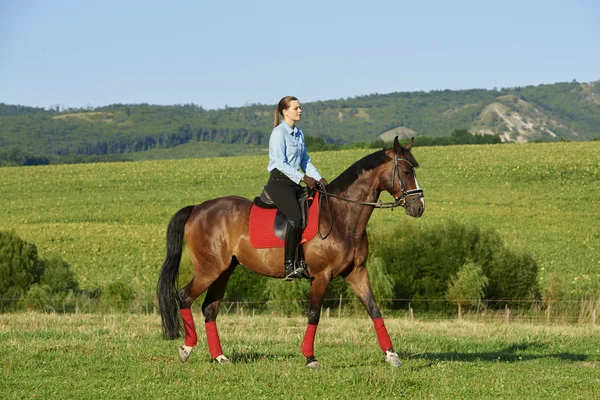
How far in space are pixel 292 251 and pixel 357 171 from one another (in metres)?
1.35

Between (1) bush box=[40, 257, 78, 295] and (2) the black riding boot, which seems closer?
(2) the black riding boot

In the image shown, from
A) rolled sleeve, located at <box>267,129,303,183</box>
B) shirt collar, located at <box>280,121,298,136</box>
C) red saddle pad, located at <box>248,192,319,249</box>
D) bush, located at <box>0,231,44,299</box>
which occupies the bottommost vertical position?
bush, located at <box>0,231,44,299</box>

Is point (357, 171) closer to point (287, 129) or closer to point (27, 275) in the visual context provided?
point (287, 129)

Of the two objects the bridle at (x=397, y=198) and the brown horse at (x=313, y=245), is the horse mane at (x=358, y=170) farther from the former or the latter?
the bridle at (x=397, y=198)

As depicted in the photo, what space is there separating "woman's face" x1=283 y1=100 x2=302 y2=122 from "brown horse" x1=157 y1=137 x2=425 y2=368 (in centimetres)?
97

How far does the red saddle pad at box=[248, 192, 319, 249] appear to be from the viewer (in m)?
9.95

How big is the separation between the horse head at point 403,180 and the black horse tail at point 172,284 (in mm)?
2923

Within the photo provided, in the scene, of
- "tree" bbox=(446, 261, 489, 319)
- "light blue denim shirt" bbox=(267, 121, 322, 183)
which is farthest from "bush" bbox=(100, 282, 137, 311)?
"light blue denim shirt" bbox=(267, 121, 322, 183)

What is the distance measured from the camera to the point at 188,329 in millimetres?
10422

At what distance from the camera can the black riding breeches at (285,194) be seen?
32.5ft

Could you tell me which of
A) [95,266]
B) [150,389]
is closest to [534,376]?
[150,389]

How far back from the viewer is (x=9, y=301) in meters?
25.5

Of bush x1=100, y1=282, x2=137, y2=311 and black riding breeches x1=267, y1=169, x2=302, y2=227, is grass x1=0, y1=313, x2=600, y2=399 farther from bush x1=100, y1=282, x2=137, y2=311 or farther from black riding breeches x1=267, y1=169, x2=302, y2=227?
bush x1=100, y1=282, x2=137, y2=311

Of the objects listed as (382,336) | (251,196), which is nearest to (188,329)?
(382,336)
